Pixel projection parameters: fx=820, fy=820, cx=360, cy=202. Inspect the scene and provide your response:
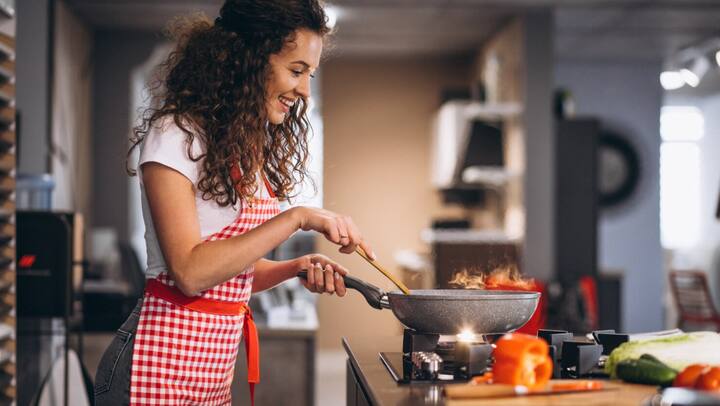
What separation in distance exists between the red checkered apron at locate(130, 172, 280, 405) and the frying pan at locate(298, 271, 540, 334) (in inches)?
12.8

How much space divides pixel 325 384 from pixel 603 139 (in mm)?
4096

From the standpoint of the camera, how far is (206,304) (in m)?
1.53

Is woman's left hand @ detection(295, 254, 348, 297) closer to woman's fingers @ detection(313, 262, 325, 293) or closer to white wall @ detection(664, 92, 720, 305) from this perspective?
woman's fingers @ detection(313, 262, 325, 293)

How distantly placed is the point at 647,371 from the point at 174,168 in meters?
0.86

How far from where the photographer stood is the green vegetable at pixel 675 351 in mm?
1300

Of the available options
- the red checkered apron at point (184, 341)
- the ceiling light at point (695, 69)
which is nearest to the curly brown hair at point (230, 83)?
the red checkered apron at point (184, 341)

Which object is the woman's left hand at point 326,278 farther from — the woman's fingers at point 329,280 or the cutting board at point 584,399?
the cutting board at point 584,399

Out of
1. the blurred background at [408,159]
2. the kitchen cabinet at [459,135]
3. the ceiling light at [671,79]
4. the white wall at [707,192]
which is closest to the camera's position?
the blurred background at [408,159]

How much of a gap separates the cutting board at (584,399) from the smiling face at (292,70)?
727 mm

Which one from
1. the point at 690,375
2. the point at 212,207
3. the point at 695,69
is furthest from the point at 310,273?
the point at 695,69

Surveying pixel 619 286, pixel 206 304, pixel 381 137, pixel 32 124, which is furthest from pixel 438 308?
pixel 381 137

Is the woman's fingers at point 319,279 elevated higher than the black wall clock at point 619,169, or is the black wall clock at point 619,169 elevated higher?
the black wall clock at point 619,169

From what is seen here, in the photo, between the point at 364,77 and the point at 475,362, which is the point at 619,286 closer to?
the point at 364,77

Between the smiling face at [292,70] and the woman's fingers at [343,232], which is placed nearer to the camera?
the woman's fingers at [343,232]
